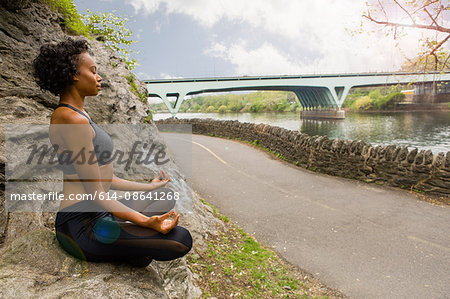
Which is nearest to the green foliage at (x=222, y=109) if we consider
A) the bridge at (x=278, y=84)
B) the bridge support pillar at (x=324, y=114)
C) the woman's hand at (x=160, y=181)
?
the bridge support pillar at (x=324, y=114)

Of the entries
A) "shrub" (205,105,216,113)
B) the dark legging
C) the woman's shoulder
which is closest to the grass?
the dark legging

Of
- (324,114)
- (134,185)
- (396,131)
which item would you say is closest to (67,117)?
(134,185)

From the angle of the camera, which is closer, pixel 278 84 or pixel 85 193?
pixel 85 193

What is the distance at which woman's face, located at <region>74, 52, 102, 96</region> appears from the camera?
2055 millimetres

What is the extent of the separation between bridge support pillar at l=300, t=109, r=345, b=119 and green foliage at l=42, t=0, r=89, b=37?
67399mm

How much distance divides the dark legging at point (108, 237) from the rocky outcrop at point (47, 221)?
0.69ft

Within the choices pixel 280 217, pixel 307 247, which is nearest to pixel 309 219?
pixel 280 217

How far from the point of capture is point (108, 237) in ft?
6.50

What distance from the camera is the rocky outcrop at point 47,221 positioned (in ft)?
6.45

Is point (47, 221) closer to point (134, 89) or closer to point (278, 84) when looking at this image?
point (134, 89)

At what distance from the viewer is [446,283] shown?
4.20 metres

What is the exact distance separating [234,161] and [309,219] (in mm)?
7360

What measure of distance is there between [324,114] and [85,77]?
76.4m

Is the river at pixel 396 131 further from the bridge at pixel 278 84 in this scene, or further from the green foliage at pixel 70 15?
the green foliage at pixel 70 15
